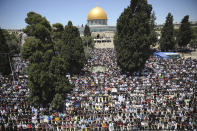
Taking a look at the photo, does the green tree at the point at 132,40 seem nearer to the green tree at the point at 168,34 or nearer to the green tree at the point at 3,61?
the green tree at the point at 3,61

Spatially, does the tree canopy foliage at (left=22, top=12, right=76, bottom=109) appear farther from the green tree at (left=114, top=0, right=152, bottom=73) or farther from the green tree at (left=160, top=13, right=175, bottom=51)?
the green tree at (left=160, top=13, right=175, bottom=51)

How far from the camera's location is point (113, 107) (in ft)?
38.5

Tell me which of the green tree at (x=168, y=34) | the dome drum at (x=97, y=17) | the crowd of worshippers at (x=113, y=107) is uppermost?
the dome drum at (x=97, y=17)

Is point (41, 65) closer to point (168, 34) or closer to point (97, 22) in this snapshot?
point (168, 34)

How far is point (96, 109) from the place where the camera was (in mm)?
11789

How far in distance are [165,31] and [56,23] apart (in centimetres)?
2770

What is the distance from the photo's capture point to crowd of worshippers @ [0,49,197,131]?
400 inches

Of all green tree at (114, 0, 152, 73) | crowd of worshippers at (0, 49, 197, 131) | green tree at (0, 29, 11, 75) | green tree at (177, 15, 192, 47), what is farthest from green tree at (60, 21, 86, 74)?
green tree at (177, 15, 192, 47)

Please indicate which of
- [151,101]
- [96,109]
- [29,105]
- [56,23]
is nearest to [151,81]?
[151,101]

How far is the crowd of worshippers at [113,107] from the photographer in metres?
10.1

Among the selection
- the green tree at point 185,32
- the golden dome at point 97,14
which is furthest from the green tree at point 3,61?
the golden dome at point 97,14

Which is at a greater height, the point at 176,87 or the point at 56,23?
the point at 56,23

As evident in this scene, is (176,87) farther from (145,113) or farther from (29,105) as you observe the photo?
(29,105)

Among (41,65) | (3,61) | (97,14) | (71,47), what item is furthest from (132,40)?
(97,14)
